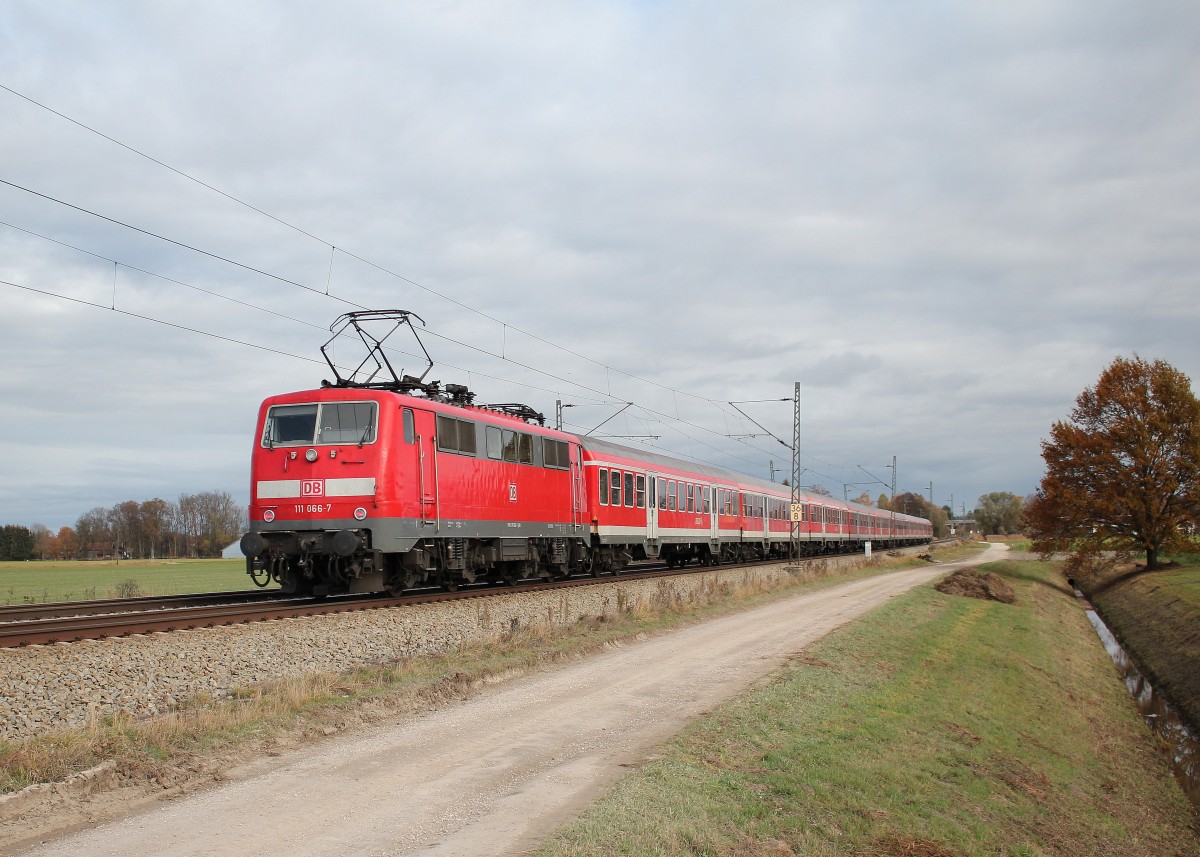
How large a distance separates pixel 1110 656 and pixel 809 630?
46.6 ft

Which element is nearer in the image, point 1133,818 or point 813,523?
point 1133,818

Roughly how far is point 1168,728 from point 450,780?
58.4 ft

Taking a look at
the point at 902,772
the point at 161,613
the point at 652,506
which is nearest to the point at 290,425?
the point at 161,613

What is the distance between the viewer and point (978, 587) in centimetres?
3369

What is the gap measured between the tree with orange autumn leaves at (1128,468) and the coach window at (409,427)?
28862mm

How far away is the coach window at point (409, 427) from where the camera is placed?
18.6m

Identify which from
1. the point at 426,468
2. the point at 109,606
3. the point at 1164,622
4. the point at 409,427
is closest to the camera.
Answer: the point at 109,606

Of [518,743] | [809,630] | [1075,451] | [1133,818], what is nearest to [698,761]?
[518,743]

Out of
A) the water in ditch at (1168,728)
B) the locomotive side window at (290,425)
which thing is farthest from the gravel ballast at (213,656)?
the water in ditch at (1168,728)

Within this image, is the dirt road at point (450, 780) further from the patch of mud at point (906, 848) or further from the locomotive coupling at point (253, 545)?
the locomotive coupling at point (253, 545)

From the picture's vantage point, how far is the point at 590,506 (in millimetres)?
28906

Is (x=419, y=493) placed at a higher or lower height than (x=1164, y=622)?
higher

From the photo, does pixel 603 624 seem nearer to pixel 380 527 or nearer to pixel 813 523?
pixel 380 527

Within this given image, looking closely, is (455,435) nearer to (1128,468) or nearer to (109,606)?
(109,606)
